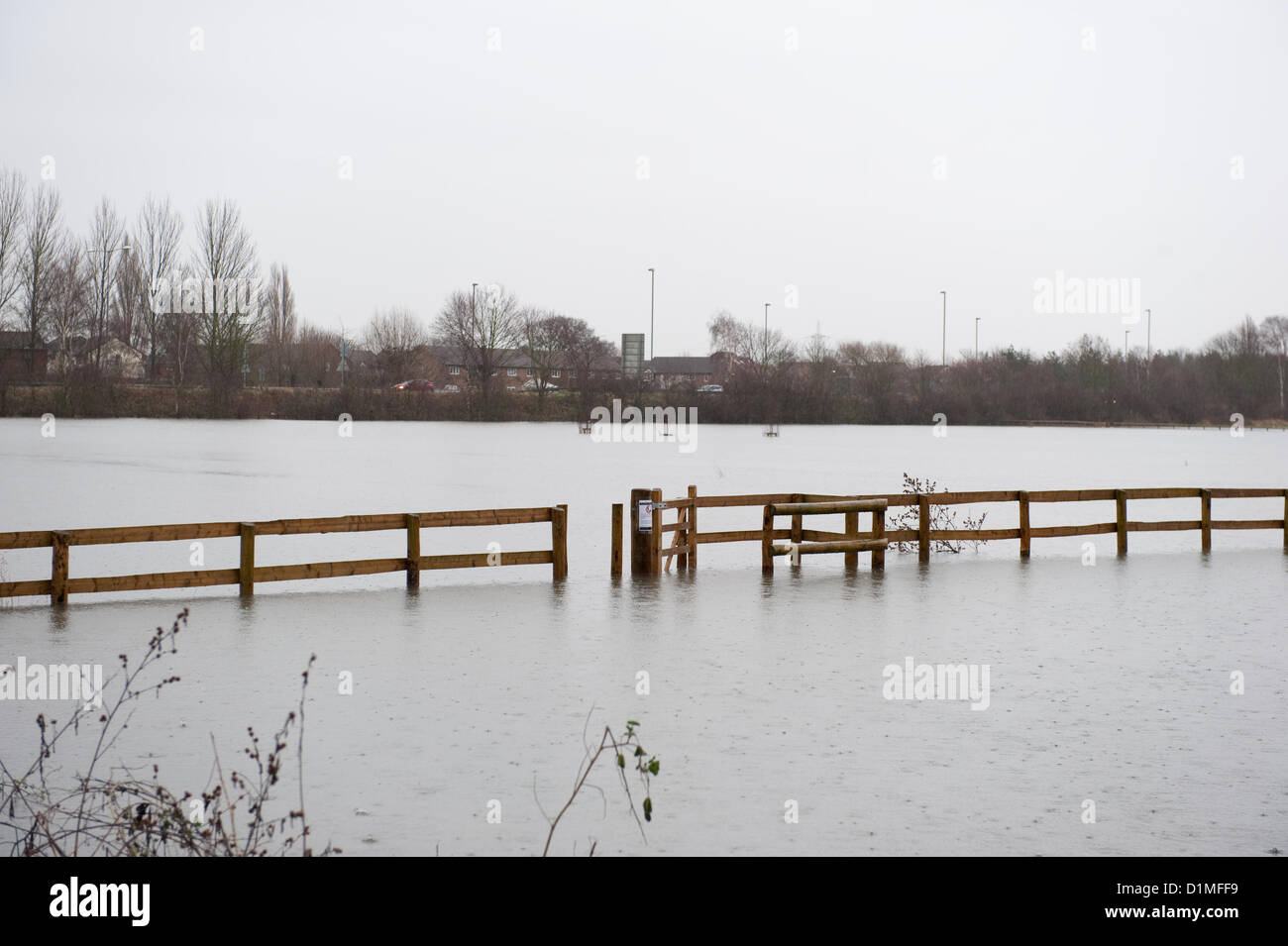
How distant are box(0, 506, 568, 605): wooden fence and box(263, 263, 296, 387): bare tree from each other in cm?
10817

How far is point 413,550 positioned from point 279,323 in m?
114

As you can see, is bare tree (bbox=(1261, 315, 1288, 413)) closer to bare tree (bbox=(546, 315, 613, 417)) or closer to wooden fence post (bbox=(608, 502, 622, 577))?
bare tree (bbox=(546, 315, 613, 417))

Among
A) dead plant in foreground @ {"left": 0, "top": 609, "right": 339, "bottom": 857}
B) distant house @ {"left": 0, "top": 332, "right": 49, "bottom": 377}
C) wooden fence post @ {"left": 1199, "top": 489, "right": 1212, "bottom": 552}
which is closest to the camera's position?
dead plant in foreground @ {"left": 0, "top": 609, "right": 339, "bottom": 857}

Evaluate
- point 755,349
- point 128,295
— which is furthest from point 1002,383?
point 128,295

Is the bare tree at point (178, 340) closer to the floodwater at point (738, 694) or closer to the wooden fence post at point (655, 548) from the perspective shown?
the floodwater at point (738, 694)

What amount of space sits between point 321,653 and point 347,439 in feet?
200

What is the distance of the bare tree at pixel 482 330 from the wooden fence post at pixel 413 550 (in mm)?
95408

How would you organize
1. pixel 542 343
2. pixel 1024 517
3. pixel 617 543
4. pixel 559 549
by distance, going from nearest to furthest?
1. pixel 559 549
2. pixel 617 543
3. pixel 1024 517
4. pixel 542 343

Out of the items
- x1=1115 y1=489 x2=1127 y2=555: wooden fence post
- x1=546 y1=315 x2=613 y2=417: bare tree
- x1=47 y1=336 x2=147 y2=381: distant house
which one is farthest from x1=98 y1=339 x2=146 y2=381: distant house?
x1=1115 y1=489 x2=1127 y2=555: wooden fence post

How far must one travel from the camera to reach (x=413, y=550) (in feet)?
54.3

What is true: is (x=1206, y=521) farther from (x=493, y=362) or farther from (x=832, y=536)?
(x=493, y=362)

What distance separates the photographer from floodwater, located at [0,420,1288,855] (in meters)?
7.51

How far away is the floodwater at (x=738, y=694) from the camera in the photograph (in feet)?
24.6
